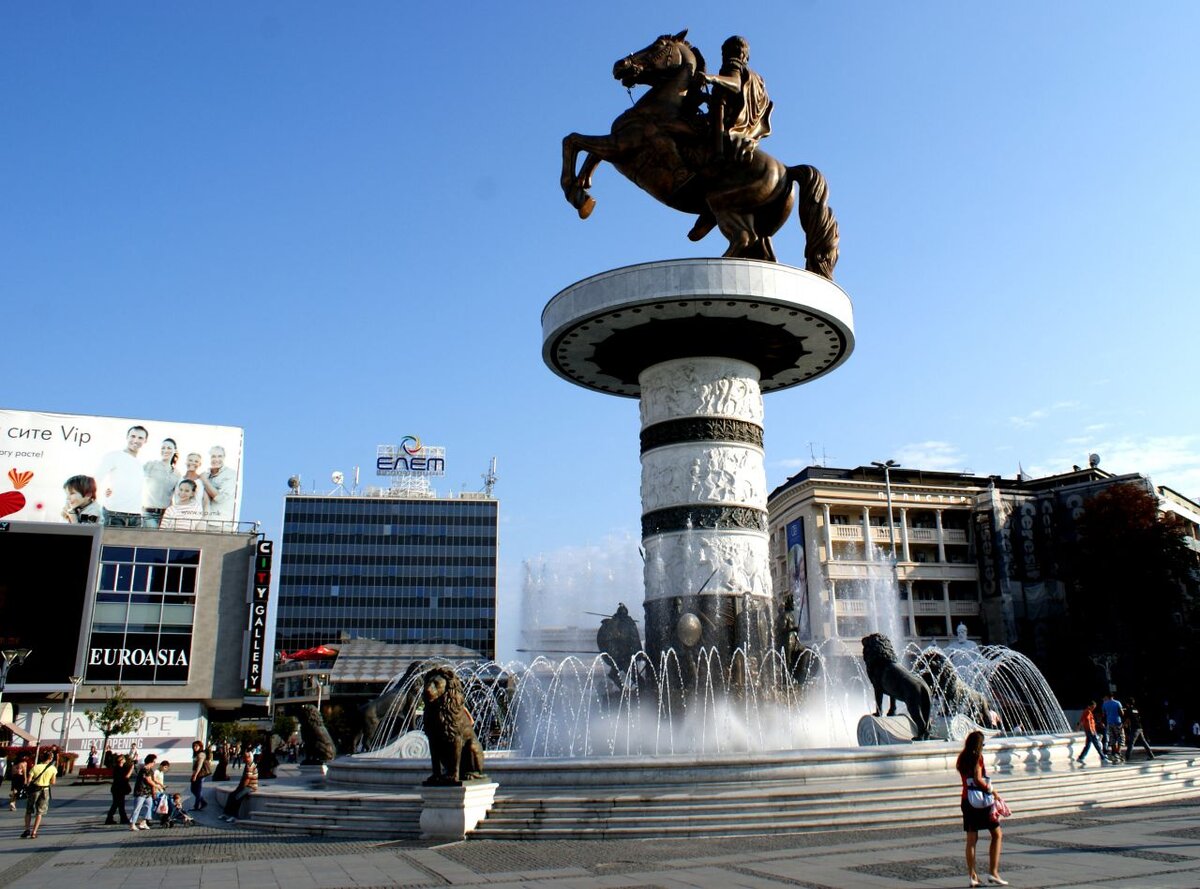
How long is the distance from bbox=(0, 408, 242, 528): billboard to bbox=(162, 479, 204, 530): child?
0.05 m

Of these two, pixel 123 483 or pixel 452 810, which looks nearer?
pixel 452 810

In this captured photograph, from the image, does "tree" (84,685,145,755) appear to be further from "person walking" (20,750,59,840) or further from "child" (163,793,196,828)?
"person walking" (20,750,59,840)

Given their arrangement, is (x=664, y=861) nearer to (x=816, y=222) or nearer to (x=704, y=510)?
(x=704, y=510)

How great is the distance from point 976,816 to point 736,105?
572 inches

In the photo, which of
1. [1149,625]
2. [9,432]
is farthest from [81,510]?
[1149,625]

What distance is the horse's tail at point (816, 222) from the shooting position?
1930cm

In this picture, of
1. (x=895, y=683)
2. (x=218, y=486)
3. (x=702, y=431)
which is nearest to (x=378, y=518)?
(x=218, y=486)

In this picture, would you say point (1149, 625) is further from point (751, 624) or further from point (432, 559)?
point (432, 559)

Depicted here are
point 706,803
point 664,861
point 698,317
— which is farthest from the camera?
point 698,317

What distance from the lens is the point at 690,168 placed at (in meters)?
19.1

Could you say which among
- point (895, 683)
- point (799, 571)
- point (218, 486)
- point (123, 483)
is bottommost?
point (895, 683)

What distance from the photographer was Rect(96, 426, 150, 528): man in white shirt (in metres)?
46.1

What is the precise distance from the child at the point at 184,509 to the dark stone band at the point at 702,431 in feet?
117

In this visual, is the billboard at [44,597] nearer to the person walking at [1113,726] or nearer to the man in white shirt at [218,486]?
the man in white shirt at [218,486]
